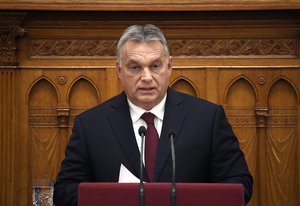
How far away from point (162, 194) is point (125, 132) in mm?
636

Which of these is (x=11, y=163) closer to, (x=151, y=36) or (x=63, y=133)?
(x=63, y=133)

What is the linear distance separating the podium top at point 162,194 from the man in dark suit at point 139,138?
1.18ft

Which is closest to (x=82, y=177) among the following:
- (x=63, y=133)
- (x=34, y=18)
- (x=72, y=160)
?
(x=72, y=160)

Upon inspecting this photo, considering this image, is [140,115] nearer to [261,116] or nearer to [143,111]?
[143,111]

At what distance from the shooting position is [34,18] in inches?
152

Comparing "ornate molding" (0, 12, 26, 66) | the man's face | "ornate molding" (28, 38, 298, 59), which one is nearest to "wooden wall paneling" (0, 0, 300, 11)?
Answer: "ornate molding" (0, 12, 26, 66)

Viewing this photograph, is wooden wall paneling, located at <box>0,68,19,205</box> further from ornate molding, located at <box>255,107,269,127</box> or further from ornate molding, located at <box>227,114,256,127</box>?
ornate molding, located at <box>255,107,269,127</box>

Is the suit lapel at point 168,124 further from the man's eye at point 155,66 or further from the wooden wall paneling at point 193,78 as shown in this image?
the wooden wall paneling at point 193,78

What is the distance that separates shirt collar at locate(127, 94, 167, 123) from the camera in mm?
2584

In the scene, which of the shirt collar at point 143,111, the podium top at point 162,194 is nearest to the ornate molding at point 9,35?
the shirt collar at point 143,111

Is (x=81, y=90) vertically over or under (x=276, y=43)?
under

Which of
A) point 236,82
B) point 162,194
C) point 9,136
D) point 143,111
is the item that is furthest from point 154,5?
point 162,194

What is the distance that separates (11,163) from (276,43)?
1718mm

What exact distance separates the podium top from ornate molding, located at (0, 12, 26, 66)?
6.41 ft
